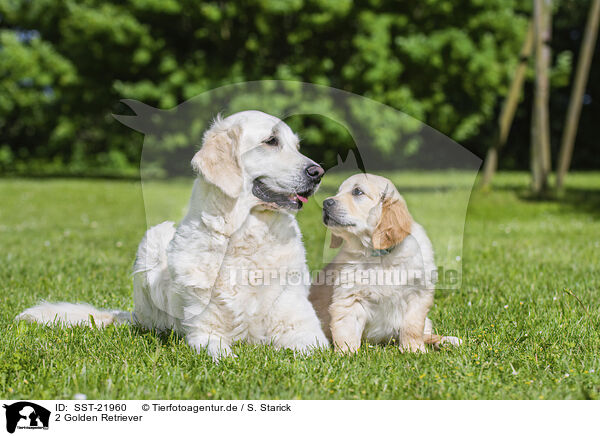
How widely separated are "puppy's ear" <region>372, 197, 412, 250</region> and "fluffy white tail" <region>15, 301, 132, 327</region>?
1.64 m

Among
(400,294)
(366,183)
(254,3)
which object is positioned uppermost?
(254,3)

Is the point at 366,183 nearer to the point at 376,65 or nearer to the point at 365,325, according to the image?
the point at 365,325

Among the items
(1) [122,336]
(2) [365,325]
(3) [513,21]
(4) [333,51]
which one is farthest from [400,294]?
(3) [513,21]

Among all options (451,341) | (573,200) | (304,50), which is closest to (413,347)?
(451,341)

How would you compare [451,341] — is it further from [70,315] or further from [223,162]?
[70,315]

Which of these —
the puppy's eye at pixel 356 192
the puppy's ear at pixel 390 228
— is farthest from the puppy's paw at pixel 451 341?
the puppy's eye at pixel 356 192

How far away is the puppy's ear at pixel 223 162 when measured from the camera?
2957 mm

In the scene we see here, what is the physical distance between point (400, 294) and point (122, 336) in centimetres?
164

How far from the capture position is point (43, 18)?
18.5m

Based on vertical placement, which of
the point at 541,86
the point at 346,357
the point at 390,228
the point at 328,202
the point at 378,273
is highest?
the point at 541,86

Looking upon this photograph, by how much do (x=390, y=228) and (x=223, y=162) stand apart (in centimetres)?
105

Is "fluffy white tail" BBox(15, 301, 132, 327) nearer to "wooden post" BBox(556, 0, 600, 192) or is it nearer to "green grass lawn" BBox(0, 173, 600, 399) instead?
"green grass lawn" BBox(0, 173, 600, 399)
